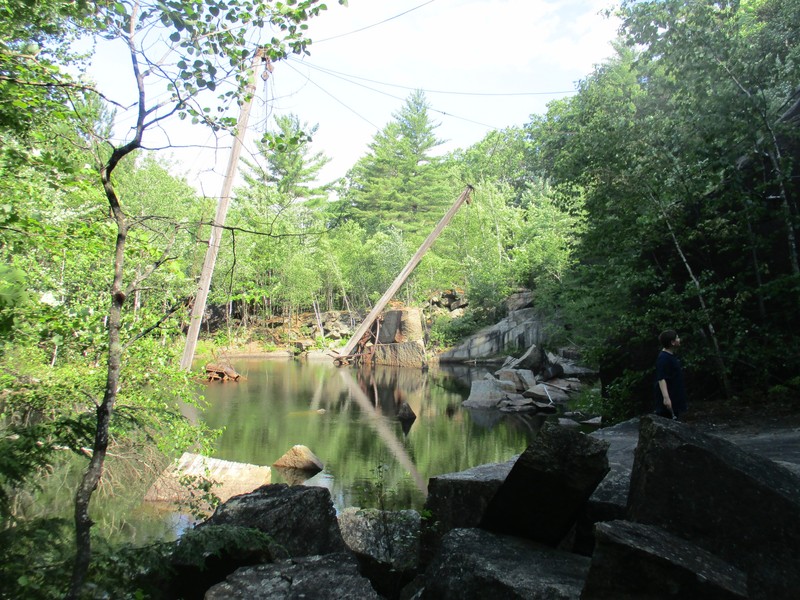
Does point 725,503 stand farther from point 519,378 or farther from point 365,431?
point 519,378

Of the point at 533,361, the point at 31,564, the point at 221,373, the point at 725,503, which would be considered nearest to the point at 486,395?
the point at 533,361

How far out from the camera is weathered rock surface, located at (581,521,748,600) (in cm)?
261

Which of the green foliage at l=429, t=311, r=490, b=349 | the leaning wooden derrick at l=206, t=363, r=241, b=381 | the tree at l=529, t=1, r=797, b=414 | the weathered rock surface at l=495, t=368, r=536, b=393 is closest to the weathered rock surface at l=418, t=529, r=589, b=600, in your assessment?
the tree at l=529, t=1, r=797, b=414

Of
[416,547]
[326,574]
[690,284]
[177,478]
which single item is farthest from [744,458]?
[177,478]

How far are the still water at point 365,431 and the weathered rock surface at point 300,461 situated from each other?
231mm

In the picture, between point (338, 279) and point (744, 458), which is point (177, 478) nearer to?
point (744, 458)

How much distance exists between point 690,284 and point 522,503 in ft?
22.1

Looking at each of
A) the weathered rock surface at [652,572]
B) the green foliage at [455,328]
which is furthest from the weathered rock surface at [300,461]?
the green foliage at [455,328]

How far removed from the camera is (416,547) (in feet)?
18.4

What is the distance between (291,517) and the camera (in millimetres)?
4688

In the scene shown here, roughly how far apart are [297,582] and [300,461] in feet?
24.8

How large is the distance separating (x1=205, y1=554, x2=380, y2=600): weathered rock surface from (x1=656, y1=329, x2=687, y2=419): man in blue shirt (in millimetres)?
4472

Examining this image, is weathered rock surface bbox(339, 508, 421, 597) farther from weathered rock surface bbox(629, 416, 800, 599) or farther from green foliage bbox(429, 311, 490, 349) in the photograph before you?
green foliage bbox(429, 311, 490, 349)

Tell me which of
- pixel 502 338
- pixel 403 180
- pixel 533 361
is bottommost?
pixel 533 361
